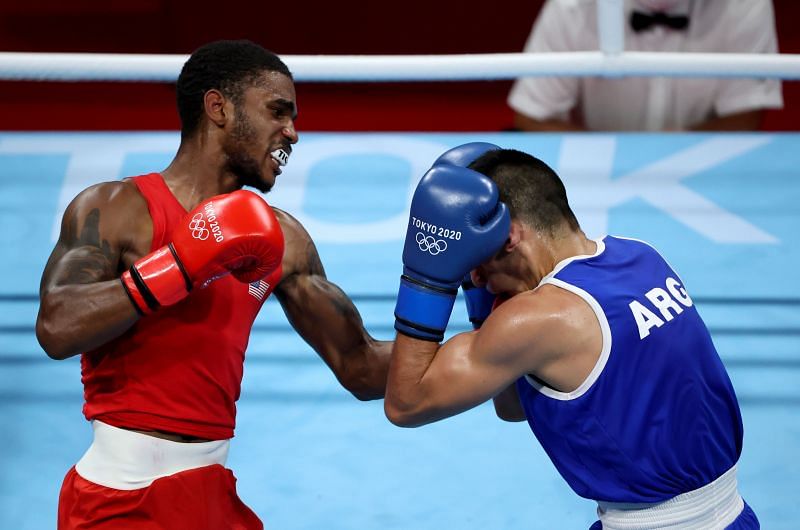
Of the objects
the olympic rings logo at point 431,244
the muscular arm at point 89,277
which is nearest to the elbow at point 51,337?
the muscular arm at point 89,277

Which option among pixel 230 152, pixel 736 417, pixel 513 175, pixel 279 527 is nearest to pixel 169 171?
pixel 230 152

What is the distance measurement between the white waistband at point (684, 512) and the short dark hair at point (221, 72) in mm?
1166

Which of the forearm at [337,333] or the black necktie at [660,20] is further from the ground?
the black necktie at [660,20]

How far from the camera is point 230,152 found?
7.94ft

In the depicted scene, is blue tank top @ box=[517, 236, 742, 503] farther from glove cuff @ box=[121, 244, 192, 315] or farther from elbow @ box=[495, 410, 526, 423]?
glove cuff @ box=[121, 244, 192, 315]

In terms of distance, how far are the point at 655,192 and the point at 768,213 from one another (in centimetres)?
40

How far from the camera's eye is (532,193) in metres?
2.04

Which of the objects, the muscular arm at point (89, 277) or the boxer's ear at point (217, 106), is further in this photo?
the boxer's ear at point (217, 106)

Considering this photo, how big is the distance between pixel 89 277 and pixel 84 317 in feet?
0.44

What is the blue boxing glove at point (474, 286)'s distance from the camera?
218 centimetres

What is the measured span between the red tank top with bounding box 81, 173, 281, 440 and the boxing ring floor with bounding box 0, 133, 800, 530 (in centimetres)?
80

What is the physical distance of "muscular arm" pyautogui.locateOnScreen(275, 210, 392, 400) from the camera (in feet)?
8.34

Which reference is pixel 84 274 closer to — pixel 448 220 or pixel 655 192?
pixel 448 220

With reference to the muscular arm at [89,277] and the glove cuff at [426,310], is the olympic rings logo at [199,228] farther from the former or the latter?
the glove cuff at [426,310]
